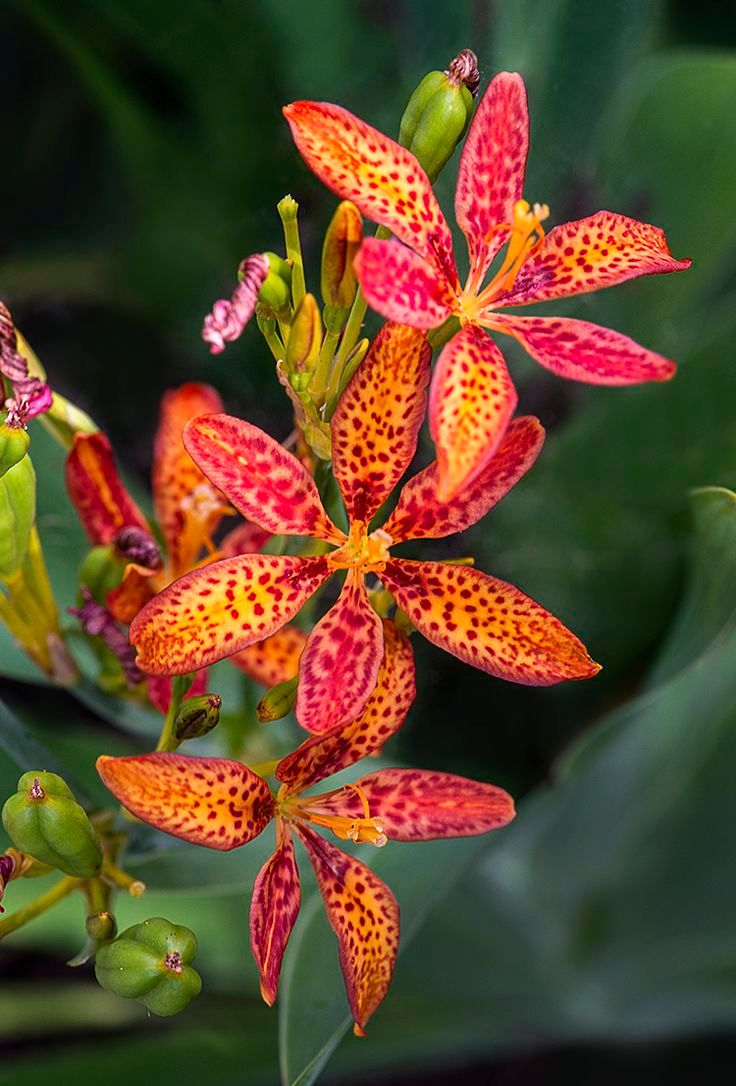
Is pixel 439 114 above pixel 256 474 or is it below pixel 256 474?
above

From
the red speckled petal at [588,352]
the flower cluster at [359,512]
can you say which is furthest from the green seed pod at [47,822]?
the red speckled petal at [588,352]

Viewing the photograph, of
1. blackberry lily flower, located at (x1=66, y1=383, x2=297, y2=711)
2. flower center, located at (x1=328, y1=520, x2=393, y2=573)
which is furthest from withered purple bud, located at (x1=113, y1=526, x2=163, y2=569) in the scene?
flower center, located at (x1=328, y1=520, x2=393, y2=573)

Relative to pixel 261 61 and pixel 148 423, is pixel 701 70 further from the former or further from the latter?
pixel 148 423

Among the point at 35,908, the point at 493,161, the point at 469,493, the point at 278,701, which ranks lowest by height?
the point at 35,908

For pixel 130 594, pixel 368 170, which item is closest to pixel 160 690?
pixel 130 594

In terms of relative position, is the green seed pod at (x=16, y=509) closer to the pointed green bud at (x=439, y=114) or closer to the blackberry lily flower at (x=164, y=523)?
the blackberry lily flower at (x=164, y=523)

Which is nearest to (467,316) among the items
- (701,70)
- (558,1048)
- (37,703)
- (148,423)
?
(701,70)

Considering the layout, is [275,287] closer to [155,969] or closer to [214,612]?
[214,612]

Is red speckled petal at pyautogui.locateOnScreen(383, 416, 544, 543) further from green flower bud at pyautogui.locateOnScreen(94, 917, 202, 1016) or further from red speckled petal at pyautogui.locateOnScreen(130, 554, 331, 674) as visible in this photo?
green flower bud at pyautogui.locateOnScreen(94, 917, 202, 1016)
